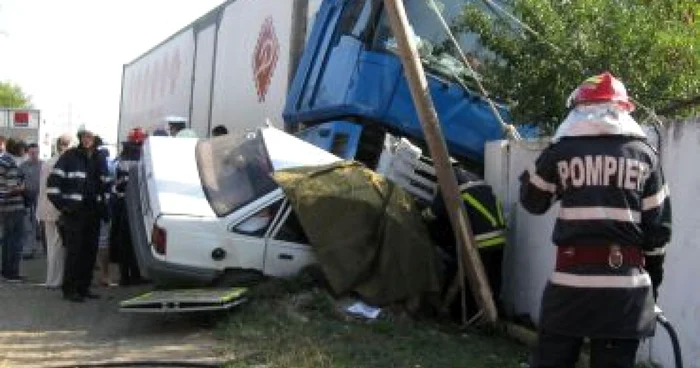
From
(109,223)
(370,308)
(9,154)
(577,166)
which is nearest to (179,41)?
(9,154)

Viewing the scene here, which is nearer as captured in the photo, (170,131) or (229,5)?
(170,131)

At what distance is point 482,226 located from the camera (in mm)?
8078

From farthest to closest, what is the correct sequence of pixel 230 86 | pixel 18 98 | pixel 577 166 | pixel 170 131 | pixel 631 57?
pixel 18 98
pixel 230 86
pixel 170 131
pixel 631 57
pixel 577 166

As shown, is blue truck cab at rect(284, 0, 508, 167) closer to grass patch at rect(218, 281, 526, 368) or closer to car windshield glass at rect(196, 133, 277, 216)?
car windshield glass at rect(196, 133, 277, 216)

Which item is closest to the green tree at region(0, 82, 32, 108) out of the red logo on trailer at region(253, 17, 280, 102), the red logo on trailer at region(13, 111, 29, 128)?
the red logo on trailer at region(13, 111, 29, 128)

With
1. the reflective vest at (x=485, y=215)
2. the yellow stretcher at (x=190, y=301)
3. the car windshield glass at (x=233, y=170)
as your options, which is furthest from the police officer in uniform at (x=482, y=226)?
the yellow stretcher at (x=190, y=301)

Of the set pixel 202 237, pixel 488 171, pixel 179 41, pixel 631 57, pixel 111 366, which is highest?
pixel 179 41

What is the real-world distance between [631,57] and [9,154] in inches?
303

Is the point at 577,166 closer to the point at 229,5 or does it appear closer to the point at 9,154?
the point at 9,154

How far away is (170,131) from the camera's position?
13.7 metres

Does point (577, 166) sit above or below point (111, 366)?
above

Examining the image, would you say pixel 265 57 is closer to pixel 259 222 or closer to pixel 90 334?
pixel 259 222

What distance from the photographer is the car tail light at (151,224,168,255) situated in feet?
26.2

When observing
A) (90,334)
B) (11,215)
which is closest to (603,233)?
(90,334)
